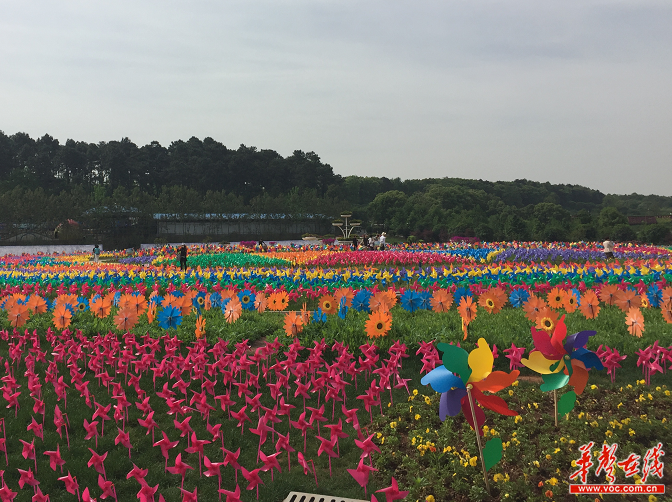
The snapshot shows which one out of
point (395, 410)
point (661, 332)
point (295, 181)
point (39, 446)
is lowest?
point (39, 446)

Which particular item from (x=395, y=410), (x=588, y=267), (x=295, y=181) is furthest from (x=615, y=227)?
(x=295, y=181)

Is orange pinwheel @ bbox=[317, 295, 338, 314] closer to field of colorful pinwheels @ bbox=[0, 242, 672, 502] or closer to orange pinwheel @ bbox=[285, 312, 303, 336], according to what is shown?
field of colorful pinwheels @ bbox=[0, 242, 672, 502]

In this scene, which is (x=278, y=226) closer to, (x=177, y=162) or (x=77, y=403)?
(x=177, y=162)

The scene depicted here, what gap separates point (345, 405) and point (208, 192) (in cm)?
5514

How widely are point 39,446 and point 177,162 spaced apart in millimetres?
73500

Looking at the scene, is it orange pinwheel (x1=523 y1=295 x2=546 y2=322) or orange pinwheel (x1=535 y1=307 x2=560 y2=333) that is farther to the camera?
orange pinwheel (x1=523 y1=295 x2=546 y2=322)

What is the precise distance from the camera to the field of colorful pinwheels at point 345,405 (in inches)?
135

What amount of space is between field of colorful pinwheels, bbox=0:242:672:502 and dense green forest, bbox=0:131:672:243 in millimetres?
35151

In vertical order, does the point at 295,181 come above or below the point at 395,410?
above

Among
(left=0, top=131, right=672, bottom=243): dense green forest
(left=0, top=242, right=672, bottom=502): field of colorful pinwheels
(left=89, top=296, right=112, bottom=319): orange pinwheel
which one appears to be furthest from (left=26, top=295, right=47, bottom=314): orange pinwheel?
(left=0, top=131, right=672, bottom=243): dense green forest

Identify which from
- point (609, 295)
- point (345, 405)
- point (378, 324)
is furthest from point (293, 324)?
point (609, 295)

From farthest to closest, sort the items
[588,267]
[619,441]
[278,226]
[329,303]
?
[278,226] < [588,267] < [329,303] < [619,441]

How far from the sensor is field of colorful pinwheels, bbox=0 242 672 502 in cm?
344

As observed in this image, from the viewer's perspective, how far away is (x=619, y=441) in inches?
151
